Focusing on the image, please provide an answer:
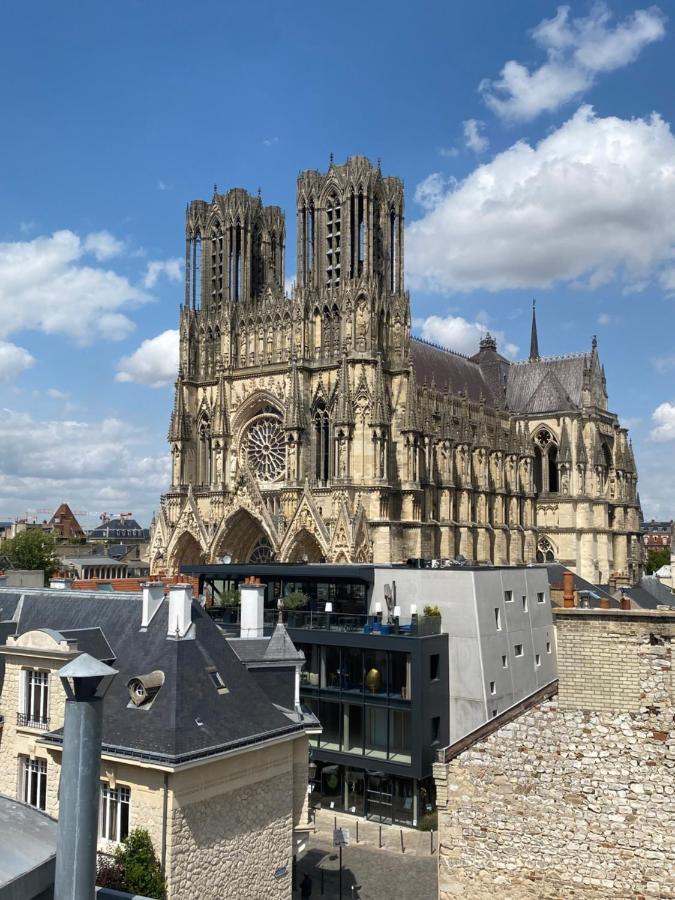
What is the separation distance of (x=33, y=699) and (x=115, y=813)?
4068mm

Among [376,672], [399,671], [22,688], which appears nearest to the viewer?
[22,688]

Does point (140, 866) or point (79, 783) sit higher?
point (79, 783)

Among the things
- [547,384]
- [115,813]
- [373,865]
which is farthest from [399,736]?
Result: [547,384]

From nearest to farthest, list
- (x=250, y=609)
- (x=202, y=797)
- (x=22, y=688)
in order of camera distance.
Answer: (x=202, y=797), (x=22, y=688), (x=250, y=609)

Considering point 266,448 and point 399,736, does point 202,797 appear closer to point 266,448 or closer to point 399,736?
point 399,736

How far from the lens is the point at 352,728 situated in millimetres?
32812

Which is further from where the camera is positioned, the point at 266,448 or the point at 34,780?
the point at 266,448

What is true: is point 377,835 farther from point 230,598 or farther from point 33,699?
point 33,699

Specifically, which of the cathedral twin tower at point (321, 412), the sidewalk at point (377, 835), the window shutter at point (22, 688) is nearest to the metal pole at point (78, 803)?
the window shutter at point (22, 688)

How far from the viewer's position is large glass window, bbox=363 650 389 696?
32219 mm

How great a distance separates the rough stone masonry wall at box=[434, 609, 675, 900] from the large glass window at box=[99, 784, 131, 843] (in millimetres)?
6334

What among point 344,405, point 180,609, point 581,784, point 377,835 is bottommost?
point 377,835

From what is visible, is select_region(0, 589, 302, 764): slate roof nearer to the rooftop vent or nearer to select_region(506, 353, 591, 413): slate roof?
the rooftop vent

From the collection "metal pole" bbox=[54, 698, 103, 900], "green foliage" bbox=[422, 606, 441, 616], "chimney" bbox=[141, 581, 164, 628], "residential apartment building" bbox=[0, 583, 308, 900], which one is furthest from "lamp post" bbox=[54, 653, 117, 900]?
"green foliage" bbox=[422, 606, 441, 616]
